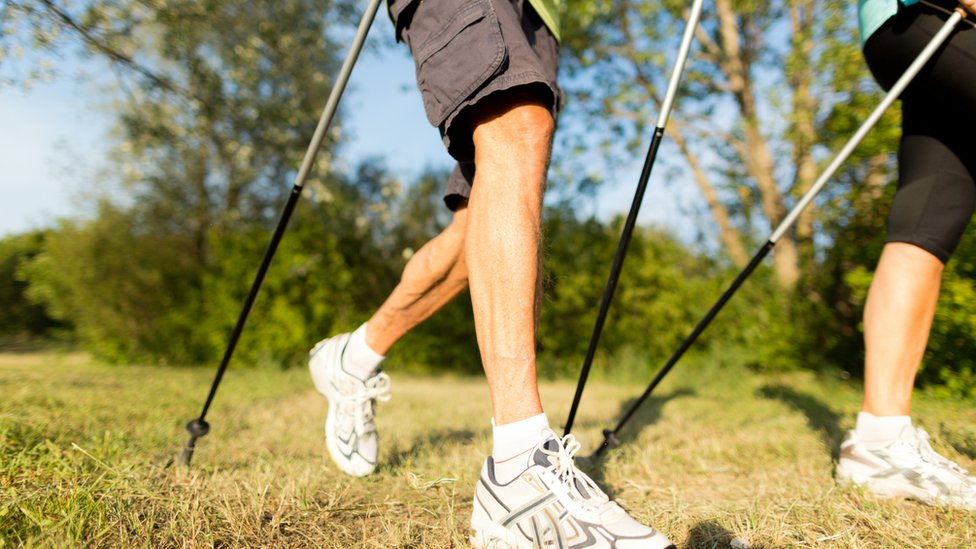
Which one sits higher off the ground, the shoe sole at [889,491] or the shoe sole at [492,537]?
the shoe sole at [889,491]

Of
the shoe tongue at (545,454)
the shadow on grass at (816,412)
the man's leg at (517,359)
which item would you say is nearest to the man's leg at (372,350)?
the man's leg at (517,359)

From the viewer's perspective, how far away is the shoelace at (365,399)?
5.83ft

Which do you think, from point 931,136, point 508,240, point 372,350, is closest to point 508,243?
point 508,240

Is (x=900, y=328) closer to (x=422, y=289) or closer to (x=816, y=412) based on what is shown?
(x=422, y=289)

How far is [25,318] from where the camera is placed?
7262 millimetres

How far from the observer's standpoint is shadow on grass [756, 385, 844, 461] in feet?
8.00

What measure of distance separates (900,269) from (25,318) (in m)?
8.78

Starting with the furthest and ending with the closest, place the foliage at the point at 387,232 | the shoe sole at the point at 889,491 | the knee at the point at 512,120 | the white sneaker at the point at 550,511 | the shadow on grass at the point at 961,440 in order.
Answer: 1. the foliage at the point at 387,232
2. the shadow on grass at the point at 961,440
3. the shoe sole at the point at 889,491
4. the knee at the point at 512,120
5. the white sneaker at the point at 550,511

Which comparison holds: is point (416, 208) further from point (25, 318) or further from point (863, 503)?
point (863, 503)

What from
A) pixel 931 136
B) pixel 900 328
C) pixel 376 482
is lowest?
pixel 376 482

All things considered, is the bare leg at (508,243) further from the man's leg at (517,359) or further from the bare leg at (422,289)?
the bare leg at (422,289)

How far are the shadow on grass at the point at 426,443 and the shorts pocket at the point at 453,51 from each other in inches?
44.8

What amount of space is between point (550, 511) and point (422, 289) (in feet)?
2.77

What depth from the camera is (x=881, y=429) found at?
1.66m
